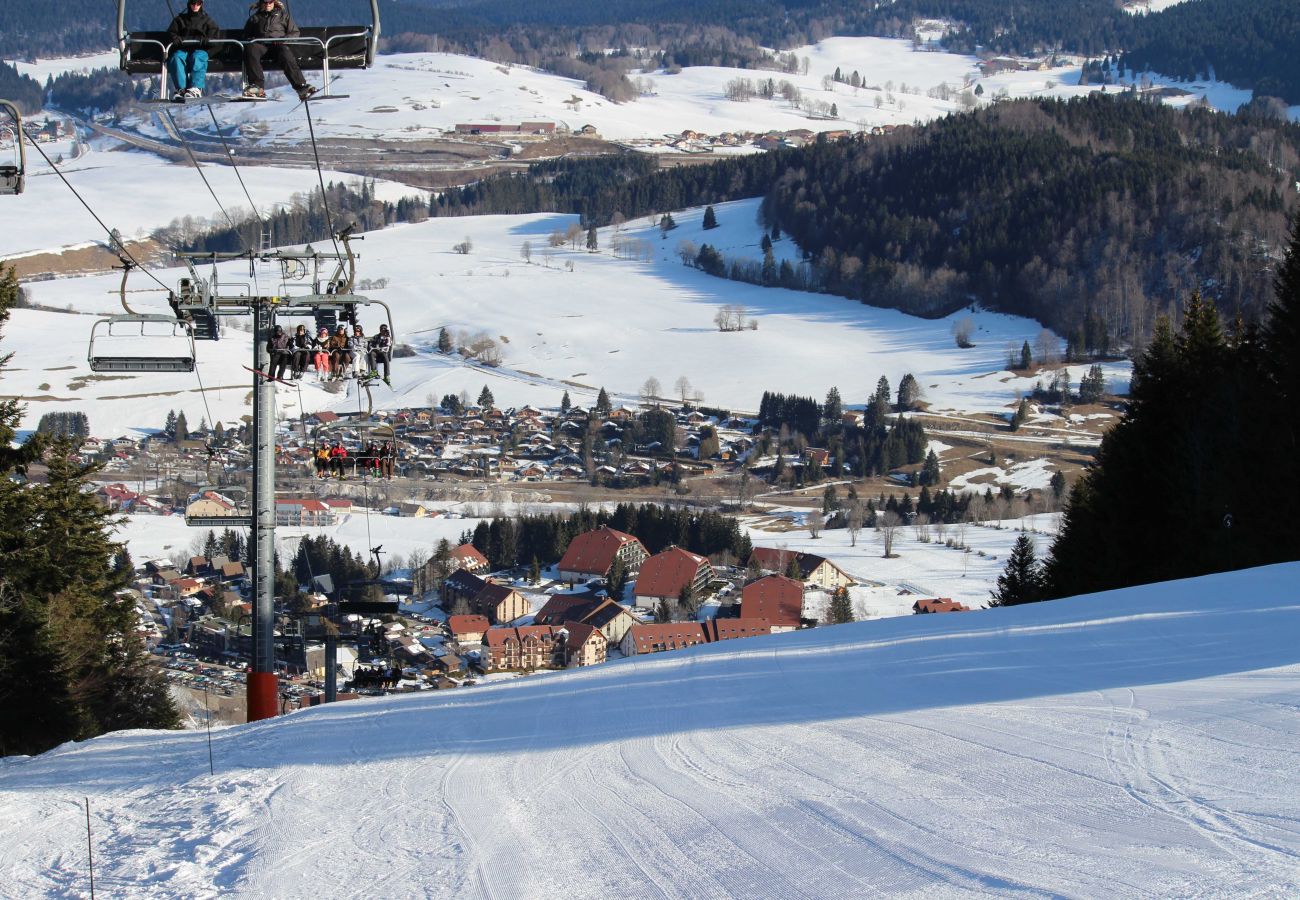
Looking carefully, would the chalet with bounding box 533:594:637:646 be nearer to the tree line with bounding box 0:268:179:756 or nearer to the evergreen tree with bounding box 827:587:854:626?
the evergreen tree with bounding box 827:587:854:626

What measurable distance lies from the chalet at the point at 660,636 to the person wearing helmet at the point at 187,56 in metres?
26.7

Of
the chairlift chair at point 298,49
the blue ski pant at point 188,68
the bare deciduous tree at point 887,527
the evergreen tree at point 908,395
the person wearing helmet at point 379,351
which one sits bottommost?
the bare deciduous tree at point 887,527

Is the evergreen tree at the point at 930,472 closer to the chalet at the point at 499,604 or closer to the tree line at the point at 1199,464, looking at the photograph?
the chalet at the point at 499,604

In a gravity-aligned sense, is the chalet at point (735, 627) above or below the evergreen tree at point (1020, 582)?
below

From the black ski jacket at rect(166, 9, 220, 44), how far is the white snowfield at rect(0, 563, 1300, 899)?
5419 millimetres

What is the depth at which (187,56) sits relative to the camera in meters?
9.52

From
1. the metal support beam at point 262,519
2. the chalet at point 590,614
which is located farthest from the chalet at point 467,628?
the metal support beam at point 262,519

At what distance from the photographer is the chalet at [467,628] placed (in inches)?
1426

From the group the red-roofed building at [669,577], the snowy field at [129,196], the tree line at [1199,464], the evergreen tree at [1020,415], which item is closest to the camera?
the tree line at [1199,464]

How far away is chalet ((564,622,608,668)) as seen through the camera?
33.3 metres

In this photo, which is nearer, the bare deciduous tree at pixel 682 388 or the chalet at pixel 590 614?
the chalet at pixel 590 614

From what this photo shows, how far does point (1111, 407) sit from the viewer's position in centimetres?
8144

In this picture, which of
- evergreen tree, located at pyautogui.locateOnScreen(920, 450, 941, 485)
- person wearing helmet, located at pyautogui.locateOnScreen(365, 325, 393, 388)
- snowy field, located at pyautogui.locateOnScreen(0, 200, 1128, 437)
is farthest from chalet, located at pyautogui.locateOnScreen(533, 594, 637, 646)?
snowy field, located at pyautogui.locateOnScreen(0, 200, 1128, 437)

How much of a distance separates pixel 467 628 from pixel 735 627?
742 cm
